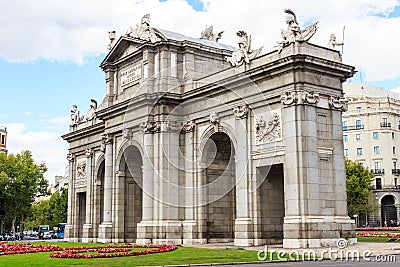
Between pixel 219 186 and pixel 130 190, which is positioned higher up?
pixel 219 186

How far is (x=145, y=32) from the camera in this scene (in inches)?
1770

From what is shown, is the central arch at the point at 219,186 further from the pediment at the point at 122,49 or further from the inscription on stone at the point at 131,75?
the pediment at the point at 122,49

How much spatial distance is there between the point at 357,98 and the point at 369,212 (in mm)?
20812

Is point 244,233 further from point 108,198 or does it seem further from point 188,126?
point 108,198

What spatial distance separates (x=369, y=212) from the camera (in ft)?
275

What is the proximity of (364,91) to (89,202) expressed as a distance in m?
62.6

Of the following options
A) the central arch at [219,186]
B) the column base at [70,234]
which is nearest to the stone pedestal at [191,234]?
the central arch at [219,186]

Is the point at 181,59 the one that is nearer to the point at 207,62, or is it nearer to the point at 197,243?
the point at 207,62

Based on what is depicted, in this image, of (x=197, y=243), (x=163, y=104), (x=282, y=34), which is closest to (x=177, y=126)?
(x=163, y=104)

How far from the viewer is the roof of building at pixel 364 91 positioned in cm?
9988

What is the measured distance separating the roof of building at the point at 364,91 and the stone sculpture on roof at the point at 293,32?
67.7 m

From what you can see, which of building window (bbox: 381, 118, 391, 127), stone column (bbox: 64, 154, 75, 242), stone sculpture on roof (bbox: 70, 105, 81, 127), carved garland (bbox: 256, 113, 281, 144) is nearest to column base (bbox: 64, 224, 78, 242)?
stone column (bbox: 64, 154, 75, 242)
